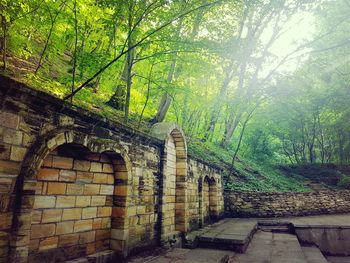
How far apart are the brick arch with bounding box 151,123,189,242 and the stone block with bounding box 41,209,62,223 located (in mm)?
2480

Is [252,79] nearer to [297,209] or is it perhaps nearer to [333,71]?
[333,71]

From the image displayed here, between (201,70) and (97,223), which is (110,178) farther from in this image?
(201,70)

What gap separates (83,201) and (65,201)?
362 mm

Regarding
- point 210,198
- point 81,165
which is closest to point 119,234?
point 81,165

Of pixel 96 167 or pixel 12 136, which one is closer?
pixel 12 136

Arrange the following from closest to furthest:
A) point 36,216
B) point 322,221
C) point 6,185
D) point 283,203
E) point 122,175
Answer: point 6,185 < point 36,216 < point 122,175 < point 322,221 < point 283,203

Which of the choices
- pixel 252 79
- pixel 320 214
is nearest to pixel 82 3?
pixel 252 79

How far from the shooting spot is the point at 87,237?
3828 mm

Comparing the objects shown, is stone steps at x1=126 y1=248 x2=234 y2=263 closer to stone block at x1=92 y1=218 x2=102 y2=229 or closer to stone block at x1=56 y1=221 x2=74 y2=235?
stone block at x1=92 y1=218 x2=102 y2=229

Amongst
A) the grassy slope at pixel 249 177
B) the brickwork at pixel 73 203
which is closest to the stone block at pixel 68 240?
the brickwork at pixel 73 203

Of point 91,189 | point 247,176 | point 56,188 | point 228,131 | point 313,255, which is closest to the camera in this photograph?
point 56,188

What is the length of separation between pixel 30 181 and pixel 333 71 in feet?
52.7

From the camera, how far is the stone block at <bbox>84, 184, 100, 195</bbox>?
389cm

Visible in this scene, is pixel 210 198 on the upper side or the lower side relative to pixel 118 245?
upper
